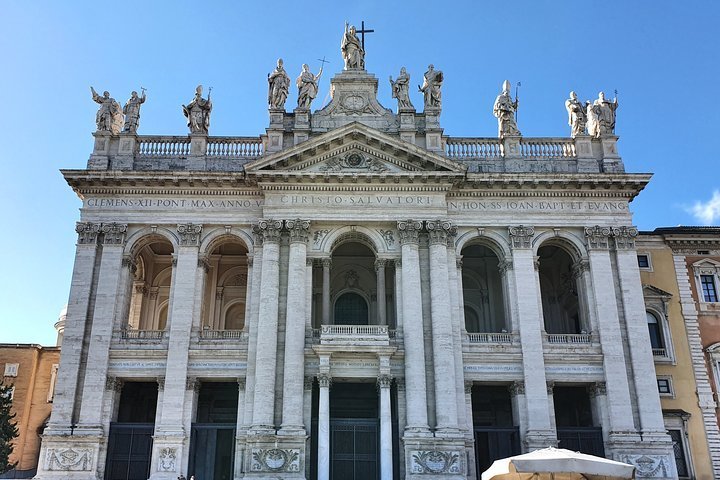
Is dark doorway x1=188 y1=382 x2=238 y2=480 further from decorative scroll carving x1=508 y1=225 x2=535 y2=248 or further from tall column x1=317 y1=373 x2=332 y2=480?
decorative scroll carving x1=508 y1=225 x2=535 y2=248

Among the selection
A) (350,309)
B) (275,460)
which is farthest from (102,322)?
(350,309)

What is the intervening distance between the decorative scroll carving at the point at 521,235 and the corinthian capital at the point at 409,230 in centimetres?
419

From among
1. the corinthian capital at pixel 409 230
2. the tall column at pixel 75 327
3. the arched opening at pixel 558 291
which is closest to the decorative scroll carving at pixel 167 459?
the tall column at pixel 75 327

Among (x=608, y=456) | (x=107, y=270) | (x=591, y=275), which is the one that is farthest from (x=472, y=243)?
(x=107, y=270)

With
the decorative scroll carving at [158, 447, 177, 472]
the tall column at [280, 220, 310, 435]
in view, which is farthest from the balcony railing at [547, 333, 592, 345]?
the decorative scroll carving at [158, 447, 177, 472]

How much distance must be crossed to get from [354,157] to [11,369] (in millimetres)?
21519

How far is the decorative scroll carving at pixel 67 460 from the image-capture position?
2736 cm

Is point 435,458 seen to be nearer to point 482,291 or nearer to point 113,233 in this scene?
point 482,291

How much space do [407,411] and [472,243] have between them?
8.45 meters

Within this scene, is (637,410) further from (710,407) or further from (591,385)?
(710,407)

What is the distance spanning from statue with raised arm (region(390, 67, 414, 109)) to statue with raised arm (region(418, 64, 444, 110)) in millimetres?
763

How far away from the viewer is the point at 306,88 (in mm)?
33500

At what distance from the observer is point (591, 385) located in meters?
29.6

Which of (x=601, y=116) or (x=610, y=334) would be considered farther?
(x=601, y=116)
